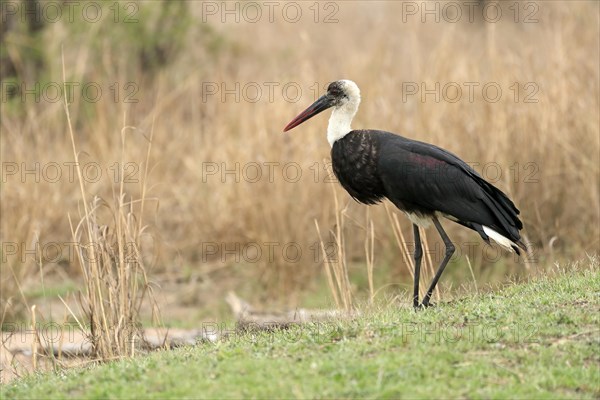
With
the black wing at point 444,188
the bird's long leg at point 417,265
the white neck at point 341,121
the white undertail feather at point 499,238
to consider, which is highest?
the white neck at point 341,121

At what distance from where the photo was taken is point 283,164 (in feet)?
34.7

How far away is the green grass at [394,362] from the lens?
4.53 m

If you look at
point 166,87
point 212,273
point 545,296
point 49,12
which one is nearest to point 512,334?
point 545,296

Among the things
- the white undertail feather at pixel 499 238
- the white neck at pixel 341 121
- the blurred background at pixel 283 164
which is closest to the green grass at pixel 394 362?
the white undertail feather at pixel 499 238

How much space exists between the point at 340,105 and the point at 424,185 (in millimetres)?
1019

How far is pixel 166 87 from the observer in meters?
13.9

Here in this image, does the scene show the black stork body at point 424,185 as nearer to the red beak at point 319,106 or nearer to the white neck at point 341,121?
the white neck at point 341,121

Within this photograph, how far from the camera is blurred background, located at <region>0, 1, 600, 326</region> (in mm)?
9781

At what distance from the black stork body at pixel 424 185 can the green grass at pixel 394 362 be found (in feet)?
2.48

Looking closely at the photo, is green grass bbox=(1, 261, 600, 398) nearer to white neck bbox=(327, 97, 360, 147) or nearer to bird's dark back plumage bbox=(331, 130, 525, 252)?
bird's dark back plumage bbox=(331, 130, 525, 252)

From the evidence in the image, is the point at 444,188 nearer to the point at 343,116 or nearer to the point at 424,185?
the point at 424,185

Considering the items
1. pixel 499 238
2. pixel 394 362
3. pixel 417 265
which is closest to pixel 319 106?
pixel 417 265

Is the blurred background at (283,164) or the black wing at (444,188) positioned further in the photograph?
the blurred background at (283,164)

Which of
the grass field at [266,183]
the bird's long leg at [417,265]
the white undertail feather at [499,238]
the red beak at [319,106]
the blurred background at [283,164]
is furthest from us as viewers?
→ the blurred background at [283,164]
